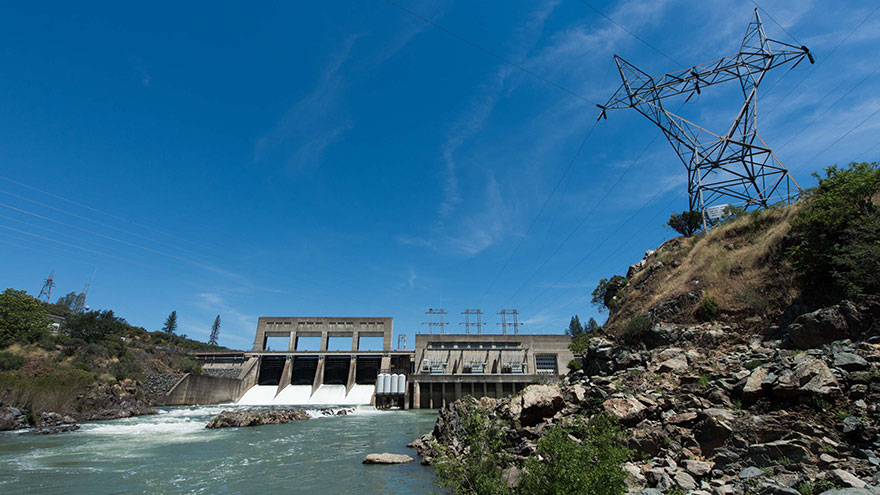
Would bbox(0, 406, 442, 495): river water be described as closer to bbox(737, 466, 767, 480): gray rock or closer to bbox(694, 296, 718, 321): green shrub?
bbox(737, 466, 767, 480): gray rock

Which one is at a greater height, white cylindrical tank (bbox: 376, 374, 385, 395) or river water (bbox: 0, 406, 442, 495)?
white cylindrical tank (bbox: 376, 374, 385, 395)

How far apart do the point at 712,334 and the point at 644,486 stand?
8.24m

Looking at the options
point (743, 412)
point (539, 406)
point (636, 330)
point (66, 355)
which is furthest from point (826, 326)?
point (66, 355)

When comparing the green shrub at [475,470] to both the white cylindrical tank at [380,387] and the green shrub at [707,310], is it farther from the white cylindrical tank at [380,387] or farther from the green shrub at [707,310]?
the white cylindrical tank at [380,387]

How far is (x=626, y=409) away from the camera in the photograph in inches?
376

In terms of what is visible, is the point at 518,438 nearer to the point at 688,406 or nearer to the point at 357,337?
the point at 688,406

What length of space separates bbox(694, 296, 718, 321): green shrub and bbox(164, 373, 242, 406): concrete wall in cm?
5401

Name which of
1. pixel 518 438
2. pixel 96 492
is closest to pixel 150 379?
pixel 96 492

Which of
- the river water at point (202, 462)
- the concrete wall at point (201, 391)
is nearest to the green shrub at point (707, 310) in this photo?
the river water at point (202, 462)

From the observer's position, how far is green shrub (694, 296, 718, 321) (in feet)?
47.2

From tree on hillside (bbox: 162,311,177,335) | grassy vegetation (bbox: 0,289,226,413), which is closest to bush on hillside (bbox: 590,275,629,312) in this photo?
grassy vegetation (bbox: 0,289,226,413)

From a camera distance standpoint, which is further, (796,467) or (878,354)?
(878,354)

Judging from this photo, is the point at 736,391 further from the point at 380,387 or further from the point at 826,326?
the point at 380,387

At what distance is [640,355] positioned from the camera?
1405cm
